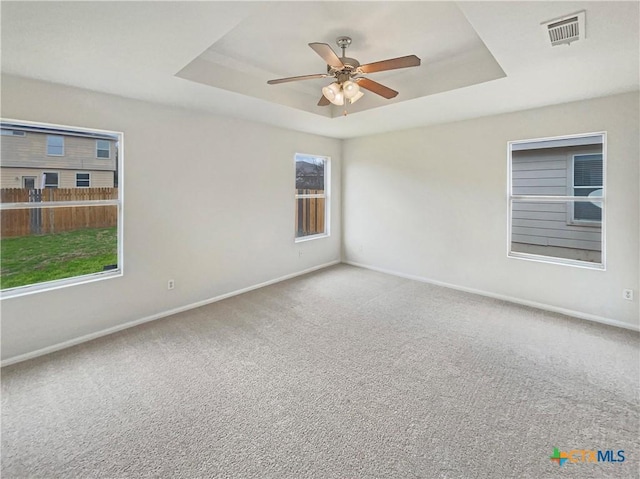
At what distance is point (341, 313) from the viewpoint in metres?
3.85

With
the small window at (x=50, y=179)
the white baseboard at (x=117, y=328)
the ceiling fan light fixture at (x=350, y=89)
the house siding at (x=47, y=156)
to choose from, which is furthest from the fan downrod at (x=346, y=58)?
the white baseboard at (x=117, y=328)

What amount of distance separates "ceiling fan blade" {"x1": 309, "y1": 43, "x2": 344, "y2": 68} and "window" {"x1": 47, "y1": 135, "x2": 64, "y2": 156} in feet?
8.79

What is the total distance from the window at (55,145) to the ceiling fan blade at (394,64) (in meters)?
2.97

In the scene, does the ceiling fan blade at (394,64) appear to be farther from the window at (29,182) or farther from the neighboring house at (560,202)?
the window at (29,182)

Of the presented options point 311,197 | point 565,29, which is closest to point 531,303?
point 565,29

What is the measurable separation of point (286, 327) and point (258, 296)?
3.68 ft

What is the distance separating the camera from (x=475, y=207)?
4.50 meters

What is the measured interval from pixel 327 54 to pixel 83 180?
2.76 m

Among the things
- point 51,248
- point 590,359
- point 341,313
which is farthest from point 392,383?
point 51,248

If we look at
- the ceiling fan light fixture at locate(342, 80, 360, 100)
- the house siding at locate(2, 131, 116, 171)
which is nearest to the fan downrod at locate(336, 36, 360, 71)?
the ceiling fan light fixture at locate(342, 80, 360, 100)

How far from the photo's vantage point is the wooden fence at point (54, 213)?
2.82 metres

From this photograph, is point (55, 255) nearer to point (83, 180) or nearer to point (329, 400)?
point (83, 180)

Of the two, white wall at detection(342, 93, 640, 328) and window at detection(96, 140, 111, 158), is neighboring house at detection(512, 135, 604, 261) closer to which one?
white wall at detection(342, 93, 640, 328)

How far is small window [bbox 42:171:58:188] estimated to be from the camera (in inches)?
117
